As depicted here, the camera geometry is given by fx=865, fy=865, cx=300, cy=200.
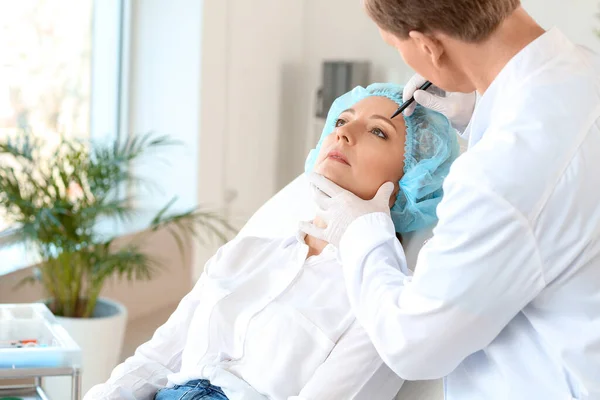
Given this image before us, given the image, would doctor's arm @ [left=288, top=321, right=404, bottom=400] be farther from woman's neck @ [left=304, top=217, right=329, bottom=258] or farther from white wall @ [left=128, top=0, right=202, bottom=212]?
white wall @ [left=128, top=0, right=202, bottom=212]

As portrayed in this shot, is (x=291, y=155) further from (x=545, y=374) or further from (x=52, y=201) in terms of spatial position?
(x=545, y=374)

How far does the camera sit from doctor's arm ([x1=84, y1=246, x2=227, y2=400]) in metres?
1.78

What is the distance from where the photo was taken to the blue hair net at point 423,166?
181 centimetres

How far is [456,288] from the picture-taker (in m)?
1.15

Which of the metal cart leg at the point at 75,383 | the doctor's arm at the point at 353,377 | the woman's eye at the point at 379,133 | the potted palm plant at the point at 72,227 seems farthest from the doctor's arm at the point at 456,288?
the potted palm plant at the point at 72,227

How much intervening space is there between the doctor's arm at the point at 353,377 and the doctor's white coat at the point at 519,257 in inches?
11.4

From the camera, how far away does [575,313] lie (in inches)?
46.5

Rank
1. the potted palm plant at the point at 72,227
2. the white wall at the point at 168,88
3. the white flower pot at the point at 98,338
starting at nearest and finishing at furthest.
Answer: the potted palm plant at the point at 72,227 < the white flower pot at the point at 98,338 < the white wall at the point at 168,88

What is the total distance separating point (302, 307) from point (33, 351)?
56cm

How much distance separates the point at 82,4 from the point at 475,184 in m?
3.25

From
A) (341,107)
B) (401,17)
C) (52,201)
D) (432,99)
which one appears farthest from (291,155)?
(401,17)

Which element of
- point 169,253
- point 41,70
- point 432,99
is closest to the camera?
point 432,99

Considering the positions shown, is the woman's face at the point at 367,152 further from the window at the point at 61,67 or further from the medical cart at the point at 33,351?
the window at the point at 61,67

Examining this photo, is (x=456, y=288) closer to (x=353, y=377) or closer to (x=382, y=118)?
(x=353, y=377)
